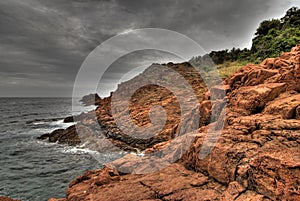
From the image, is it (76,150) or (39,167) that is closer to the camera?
(39,167)

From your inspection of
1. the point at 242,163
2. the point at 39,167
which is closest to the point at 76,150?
the point at 39,167

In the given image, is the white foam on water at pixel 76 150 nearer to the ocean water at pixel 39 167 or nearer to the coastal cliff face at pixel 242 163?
the ocean water at pixel 39 167

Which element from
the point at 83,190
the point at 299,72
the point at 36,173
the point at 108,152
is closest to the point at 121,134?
the point at 108,152

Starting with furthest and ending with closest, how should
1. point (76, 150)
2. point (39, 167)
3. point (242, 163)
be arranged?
point (76, 150)
point (39, 167)
point (242, 163)

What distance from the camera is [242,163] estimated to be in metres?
6.15

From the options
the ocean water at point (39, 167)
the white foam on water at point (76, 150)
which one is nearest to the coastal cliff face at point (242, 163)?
the ocean water at point (39, 167)

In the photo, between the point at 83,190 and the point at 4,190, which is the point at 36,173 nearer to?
the point at 4,190

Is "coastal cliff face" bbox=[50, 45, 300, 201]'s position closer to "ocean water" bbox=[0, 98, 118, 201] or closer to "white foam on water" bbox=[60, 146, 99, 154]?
"ocean water" bbox=[0, 98, 118, 201]

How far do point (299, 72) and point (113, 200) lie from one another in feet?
30.6

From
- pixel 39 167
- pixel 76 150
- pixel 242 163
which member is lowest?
pixel 39 167

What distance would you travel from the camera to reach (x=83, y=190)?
7594 millimetres

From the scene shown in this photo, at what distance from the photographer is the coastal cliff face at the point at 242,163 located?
5.38 meters

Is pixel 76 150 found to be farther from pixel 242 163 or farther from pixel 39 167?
pixel 242 163

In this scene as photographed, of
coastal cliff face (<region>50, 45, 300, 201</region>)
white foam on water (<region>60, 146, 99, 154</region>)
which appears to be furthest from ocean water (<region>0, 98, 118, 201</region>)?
coastal cliff face (<region>50, 45, 300, 201</region>)
